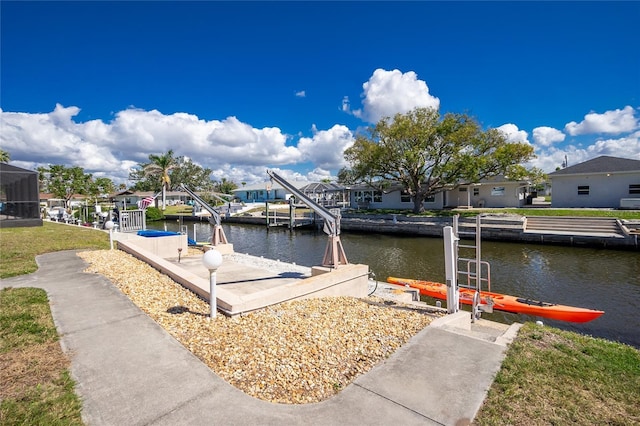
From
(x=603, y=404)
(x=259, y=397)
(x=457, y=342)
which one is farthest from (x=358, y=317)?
(x=603, y=404)

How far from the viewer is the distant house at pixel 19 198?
18125 millimetres

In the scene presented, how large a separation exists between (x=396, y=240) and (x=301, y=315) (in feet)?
59.9

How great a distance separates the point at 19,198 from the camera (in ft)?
62.6

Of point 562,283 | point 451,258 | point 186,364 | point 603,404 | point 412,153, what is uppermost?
point 412,153

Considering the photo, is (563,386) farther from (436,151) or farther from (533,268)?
(436,151)

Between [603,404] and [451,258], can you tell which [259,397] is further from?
[451,258]

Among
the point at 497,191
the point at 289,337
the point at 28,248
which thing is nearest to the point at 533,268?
the point at 289,337

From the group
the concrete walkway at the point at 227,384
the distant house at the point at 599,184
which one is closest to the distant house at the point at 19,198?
the concrete walkway at the point at 227,384

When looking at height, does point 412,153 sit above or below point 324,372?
above

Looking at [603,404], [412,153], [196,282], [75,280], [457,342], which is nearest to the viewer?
[603,404]

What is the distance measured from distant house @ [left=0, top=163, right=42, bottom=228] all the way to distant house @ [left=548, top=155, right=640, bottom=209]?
126 feet

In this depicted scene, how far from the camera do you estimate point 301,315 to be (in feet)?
16.4

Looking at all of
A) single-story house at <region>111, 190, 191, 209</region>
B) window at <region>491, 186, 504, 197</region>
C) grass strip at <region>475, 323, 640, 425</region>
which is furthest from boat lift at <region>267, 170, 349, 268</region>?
single-story house at <region>111, 190, 191, 209</region>

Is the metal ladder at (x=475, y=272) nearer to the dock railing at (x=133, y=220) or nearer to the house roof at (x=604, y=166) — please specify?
the house roof at (x=604, y=166)
